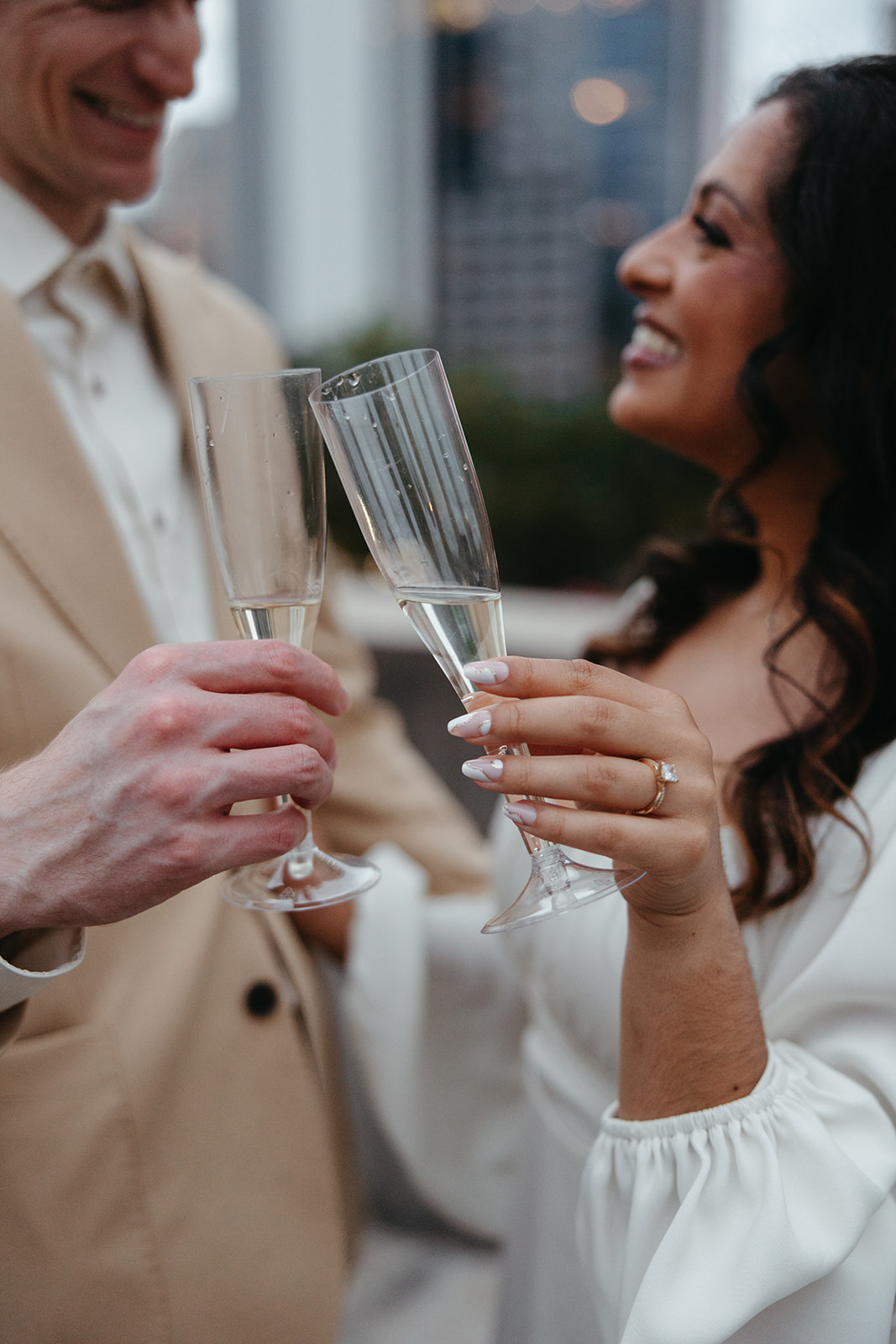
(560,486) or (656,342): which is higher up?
(656,342)

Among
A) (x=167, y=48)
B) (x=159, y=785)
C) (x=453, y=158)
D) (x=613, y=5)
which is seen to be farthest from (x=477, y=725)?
(x=453, y=158)

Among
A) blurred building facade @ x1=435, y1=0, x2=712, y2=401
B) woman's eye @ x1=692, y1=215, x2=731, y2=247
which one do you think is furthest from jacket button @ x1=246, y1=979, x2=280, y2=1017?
blurred building facade @ x1=435, y1=0, x2=712, y2=401

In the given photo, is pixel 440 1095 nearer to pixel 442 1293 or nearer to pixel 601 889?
pixel 442 1293

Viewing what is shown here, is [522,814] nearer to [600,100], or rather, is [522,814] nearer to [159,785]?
[159,785]

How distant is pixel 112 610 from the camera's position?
1404 mm

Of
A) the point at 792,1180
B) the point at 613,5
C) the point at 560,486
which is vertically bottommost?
the point at 560,486

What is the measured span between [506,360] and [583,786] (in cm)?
575

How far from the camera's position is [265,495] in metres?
1.02

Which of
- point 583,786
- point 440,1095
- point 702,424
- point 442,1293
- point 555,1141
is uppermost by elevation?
point 702,424

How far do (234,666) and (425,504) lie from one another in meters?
0.23

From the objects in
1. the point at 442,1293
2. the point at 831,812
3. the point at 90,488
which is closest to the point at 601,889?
the point at 831,812

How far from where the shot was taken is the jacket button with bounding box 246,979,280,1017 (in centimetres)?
152

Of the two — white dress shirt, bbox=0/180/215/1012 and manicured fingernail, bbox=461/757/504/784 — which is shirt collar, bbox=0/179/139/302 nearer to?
white dress shirt, bbox=0/180/215/1012

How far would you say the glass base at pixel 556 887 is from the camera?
0.94 meters
